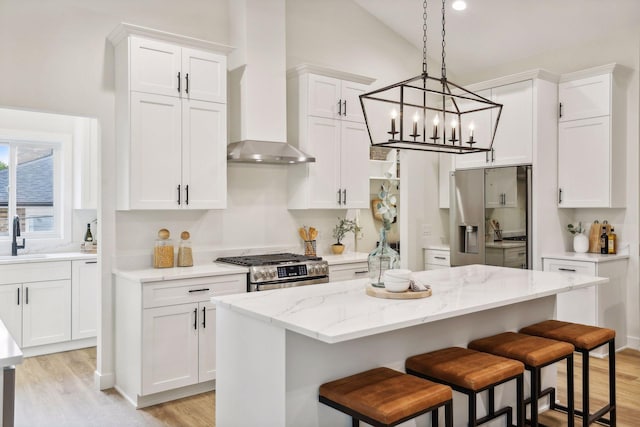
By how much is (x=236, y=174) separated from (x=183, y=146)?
0.70 meters

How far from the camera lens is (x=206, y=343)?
12.3ft

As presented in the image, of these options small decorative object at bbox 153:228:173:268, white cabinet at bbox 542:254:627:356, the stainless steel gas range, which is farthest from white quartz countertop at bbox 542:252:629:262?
small decorative object at bbox 153:228:173:268

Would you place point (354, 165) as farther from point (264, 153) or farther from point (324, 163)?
point (264, 153)

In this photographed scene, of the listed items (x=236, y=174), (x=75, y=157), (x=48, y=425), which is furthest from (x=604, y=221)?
(x=75, y=157)

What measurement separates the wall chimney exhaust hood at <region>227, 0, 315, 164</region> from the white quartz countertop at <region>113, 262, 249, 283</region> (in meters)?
0.89

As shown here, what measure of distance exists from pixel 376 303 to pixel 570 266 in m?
3.00

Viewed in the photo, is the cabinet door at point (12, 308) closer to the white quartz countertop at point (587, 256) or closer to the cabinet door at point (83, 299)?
the cabinet door at point (83, 299)

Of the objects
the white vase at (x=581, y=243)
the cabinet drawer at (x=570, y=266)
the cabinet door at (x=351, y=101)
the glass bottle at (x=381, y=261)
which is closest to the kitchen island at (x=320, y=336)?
the glass bottle at (x=381, y=261)

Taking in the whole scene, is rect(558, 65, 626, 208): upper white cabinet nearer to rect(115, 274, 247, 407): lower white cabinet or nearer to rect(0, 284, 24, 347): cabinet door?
rect(115, 274, 247, 407): lower white cabinet

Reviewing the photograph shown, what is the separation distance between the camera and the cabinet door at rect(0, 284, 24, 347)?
452 centimetres

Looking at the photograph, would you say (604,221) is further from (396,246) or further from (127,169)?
(127,169)

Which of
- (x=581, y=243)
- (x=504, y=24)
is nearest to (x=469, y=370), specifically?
(x=581, y=243)

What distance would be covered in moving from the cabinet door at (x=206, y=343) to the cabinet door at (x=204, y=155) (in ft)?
2.66

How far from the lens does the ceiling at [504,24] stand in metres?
4.62
